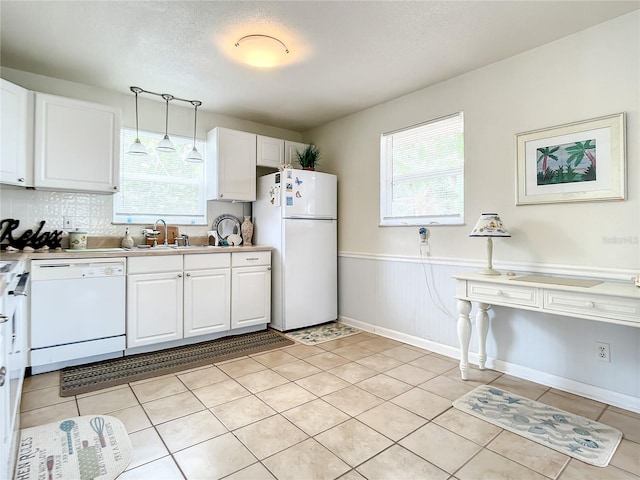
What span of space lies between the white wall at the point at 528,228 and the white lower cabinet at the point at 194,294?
1252 mm

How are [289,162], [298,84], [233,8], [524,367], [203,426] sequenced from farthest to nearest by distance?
[289,162] → [298,84] → [524,367] → [233,8] → [203,426]

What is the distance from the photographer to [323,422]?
79.8 inches

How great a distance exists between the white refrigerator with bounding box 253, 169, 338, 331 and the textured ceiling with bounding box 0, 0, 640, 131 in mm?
1004

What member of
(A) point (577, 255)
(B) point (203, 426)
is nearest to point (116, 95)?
(B) point (203, 426)

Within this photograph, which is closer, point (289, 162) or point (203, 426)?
point (203, 426)

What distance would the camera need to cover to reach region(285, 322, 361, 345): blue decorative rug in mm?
3574

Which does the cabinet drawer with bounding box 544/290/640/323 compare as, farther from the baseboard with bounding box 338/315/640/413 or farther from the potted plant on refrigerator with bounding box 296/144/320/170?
the potted plant on refrigerator with bounding box 296/144/320/170

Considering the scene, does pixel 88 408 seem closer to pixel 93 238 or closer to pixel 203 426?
pixel 203 426

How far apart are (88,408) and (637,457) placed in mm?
3030

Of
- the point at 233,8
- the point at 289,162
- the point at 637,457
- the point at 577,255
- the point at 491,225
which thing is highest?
the point at 233,8

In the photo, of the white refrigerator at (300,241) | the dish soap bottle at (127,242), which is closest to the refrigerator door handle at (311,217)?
the white refrigerator at (300,241)

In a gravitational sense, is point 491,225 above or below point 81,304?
above

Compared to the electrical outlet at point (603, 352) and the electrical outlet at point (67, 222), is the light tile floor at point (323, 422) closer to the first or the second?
the electrical outlet at point (603, 352)

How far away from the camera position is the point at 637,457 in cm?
171
